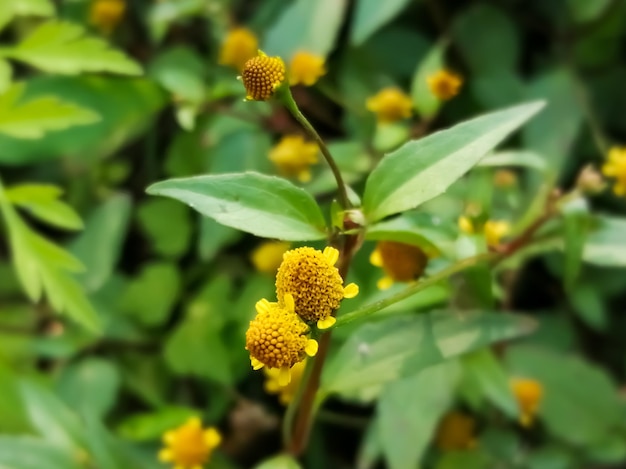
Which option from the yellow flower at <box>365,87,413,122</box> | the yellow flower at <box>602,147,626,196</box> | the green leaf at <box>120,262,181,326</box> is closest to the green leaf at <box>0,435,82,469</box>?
the green leaf at <box>120,262,181,326</box>

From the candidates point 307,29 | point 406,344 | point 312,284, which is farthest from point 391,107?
point 312,284

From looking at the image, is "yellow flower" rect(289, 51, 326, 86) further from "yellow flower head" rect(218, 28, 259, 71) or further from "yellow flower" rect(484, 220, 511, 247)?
"yellow flower" rect(484, 220, 511, 247)

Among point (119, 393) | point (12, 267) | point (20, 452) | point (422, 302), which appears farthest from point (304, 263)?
point (12, 267)

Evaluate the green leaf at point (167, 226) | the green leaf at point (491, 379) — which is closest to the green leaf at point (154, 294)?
the green leaf at point (167, 226)

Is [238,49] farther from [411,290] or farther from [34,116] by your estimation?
[411,290]

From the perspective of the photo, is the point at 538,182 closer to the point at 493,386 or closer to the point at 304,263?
the point at 493,386
